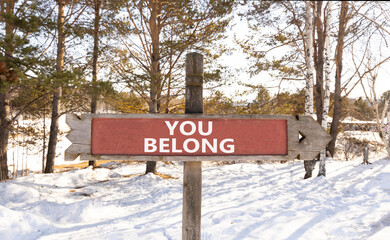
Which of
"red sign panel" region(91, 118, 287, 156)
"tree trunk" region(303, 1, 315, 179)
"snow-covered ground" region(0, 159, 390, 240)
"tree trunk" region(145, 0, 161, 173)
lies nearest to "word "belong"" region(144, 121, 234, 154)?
"red sign panel" region(91, 118, 287, 156)

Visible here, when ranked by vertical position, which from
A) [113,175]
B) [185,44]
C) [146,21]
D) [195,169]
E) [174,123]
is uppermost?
[146,21]

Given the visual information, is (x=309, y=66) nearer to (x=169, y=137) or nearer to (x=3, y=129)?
(x=169, y=137)

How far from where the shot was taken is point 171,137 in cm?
202

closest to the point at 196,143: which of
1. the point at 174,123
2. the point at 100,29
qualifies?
the point at 174,123

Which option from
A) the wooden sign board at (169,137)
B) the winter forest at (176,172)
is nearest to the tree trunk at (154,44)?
the winter forest at (176,172)

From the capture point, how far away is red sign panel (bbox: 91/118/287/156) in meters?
2.00

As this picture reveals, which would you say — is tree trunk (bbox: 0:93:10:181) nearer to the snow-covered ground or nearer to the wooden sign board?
the snow-covered ground

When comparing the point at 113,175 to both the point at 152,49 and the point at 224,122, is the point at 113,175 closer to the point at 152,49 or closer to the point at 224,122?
the point at 152,49

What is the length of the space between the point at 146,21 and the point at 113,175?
6.41m

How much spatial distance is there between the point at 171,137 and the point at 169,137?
0.05ft

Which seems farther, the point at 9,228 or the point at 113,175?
the point at 113,175

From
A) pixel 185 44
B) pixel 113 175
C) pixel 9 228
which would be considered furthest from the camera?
pixel 113 175

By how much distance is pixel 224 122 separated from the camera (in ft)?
6.66

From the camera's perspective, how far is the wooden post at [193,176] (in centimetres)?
219
